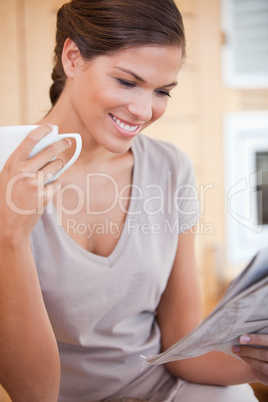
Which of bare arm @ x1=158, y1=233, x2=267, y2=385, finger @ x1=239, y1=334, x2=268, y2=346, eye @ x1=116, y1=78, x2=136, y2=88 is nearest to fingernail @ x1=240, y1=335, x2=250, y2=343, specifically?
finger @ x1=239, y1=334, x2=268, y2=346

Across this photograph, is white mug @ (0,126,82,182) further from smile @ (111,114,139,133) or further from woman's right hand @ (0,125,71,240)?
smile @ (111,114,139,133)

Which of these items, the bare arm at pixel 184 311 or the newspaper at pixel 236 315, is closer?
the newspaper at pixel 236 315

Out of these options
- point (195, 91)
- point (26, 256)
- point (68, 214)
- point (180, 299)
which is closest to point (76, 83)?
point (68, 214)

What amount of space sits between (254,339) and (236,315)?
113mm

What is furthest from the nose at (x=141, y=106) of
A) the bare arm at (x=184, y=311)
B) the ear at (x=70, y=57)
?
the bare arm at (x=184, y=311)

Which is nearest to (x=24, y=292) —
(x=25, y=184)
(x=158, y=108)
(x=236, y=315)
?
(x=25, y=184)

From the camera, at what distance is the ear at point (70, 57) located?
835 mm

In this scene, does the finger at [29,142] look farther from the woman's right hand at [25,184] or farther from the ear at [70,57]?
the ear at [70,57]

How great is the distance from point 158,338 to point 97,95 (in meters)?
0.53

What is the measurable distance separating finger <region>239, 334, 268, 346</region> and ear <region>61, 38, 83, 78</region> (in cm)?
55

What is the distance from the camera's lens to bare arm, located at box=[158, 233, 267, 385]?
895 mm

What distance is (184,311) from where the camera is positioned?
38.0 inches

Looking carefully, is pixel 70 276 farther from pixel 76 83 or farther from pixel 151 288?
pixel 76 83

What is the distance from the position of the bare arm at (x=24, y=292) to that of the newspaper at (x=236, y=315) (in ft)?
0.60
